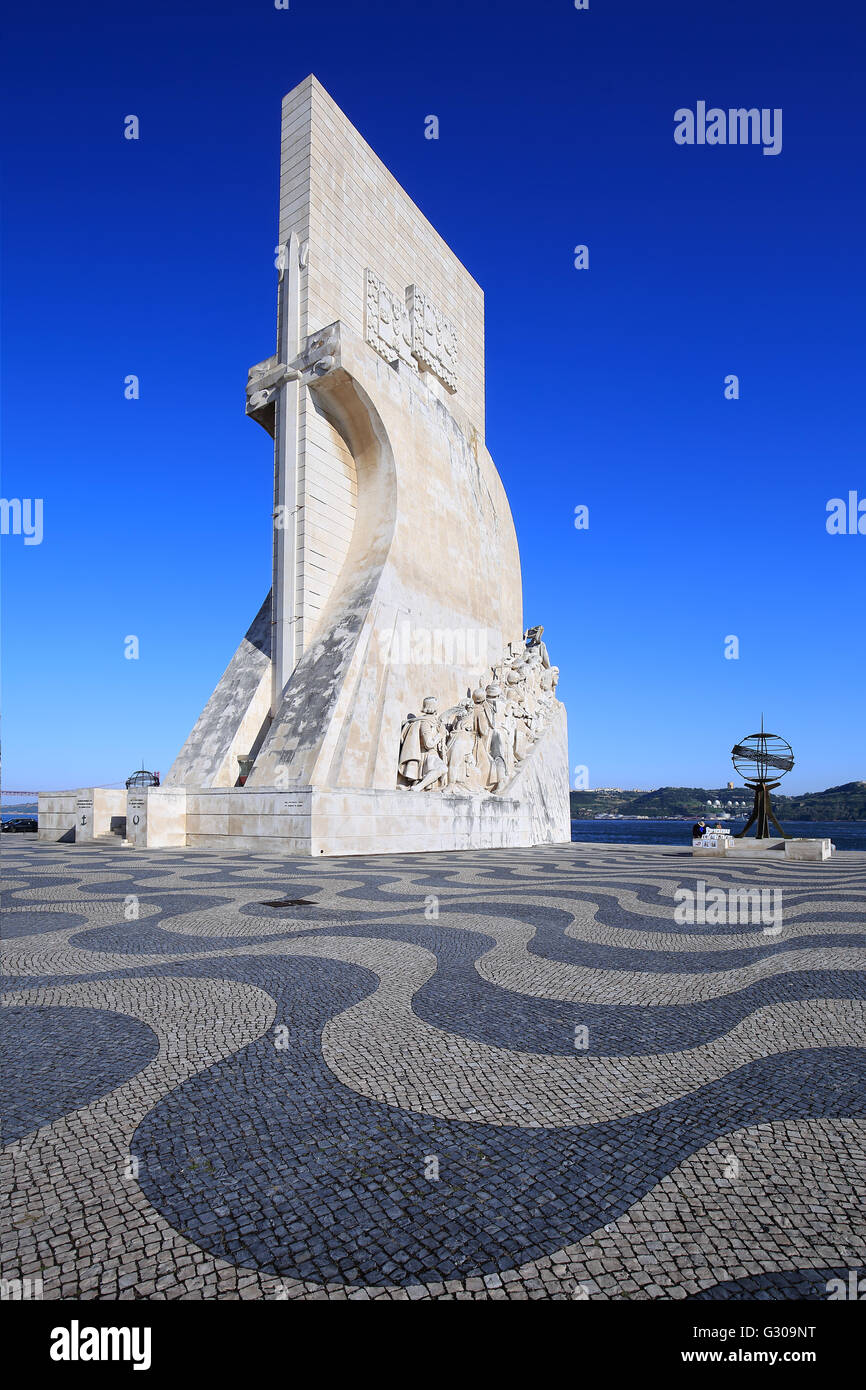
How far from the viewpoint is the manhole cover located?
5289 millimetres

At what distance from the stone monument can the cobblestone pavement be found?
7123 mm

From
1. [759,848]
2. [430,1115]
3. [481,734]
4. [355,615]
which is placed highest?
[355,615]

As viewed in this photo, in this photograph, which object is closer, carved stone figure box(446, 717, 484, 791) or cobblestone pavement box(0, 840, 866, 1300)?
cobblestone pavement box(0, 840, 866, 1300)

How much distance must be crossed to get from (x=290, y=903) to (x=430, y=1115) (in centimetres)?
363

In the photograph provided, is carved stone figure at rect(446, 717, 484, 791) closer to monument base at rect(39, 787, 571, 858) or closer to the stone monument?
the stone monument

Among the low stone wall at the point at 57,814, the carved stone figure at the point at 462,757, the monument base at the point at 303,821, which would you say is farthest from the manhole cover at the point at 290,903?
the low stone wall at the point at 57,814

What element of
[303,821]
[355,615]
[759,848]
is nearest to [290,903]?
[303,821]

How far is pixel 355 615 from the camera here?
45.0ft

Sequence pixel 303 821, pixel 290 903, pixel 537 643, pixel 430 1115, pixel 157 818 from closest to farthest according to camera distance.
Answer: pixel 430 1115 < pixel 290 903 < pixel 303 821 < pixel 157 818 < pixel 537 643

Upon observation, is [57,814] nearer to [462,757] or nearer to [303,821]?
[303,821]

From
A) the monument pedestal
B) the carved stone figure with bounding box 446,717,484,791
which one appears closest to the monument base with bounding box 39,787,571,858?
the monument pedestal
